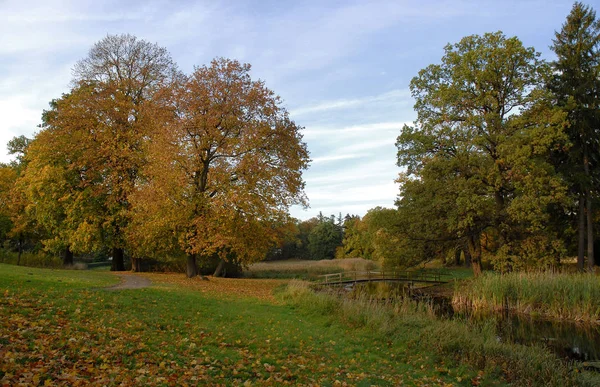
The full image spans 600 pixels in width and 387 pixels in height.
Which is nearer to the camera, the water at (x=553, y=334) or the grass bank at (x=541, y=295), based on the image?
the water at (x=553, y=334)

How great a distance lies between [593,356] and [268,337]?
9.70 meters

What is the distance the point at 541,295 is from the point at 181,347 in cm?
1620

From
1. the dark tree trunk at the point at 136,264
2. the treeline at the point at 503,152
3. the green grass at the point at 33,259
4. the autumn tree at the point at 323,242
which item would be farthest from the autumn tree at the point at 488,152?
the autumn tree at the point at 323,242

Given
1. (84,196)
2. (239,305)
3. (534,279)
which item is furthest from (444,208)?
(84,196)

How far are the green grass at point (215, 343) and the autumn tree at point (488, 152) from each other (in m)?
13.8

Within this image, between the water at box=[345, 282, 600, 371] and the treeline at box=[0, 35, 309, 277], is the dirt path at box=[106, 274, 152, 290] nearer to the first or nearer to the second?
the treeline at box=[0, 35, 309, 277]

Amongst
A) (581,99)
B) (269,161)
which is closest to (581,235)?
(581,99)

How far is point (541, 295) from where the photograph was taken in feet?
58.2

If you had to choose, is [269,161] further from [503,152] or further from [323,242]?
[323,242]

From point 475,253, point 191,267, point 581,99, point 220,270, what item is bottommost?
point 220,270

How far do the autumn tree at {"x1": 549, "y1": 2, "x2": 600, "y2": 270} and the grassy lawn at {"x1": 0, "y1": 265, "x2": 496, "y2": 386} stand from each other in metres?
23.4

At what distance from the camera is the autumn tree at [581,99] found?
89.5 ft

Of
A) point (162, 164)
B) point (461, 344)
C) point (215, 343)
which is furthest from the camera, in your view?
point (162, 164)

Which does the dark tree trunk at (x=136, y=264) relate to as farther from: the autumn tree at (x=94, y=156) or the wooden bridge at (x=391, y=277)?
the wooden bridge at (x=391, y=277)
